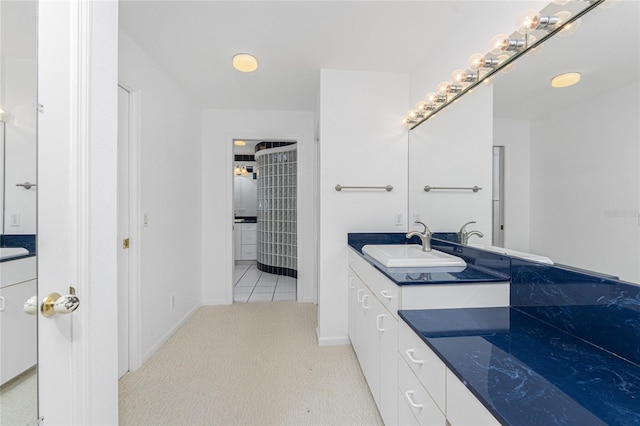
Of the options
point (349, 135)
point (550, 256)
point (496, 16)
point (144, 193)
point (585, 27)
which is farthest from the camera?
point (349, 135)

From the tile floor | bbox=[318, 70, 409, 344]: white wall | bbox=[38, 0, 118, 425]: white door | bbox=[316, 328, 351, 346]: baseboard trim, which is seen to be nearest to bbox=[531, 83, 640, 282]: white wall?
bbox=[318, 70, 409, 344]: white wall

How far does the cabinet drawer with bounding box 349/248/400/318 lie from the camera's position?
124 cm

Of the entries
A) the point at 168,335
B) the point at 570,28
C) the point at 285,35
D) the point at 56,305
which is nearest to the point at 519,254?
the point at 570,28

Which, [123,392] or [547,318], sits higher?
[547,318]

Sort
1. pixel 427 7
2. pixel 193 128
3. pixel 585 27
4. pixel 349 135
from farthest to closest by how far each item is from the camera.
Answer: pixel 193 128 < pixel 349 135 < pixel 427 7 < pixel 585 27

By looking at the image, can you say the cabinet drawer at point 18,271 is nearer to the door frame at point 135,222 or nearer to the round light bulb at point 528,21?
the door frame at point 135,222

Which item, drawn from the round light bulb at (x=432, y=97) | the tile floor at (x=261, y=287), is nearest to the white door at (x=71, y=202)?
the round light bulb at (x=432, y=97)

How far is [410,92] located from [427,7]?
80 centimetres

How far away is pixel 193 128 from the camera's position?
A: 2984mm

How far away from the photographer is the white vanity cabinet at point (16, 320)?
632mm

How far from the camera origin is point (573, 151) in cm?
90

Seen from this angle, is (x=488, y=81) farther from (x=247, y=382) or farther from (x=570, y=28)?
(x=247, y=382)

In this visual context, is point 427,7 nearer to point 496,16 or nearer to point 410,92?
point 496,16

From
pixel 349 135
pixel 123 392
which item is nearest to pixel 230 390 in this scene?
pixel 123 392
